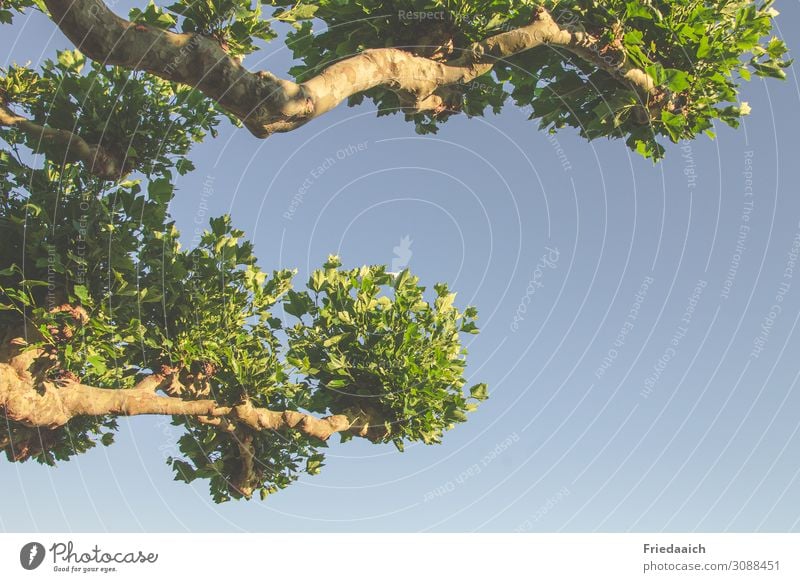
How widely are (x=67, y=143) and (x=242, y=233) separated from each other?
333cm

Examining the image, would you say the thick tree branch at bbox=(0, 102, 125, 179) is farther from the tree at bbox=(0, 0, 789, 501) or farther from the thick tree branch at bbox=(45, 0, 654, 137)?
the thick tree branch at bbox=(45, 0, 654, 137)

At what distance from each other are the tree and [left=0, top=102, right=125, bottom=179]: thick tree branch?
41mm

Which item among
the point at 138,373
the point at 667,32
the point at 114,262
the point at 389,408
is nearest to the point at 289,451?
the point at 389,408

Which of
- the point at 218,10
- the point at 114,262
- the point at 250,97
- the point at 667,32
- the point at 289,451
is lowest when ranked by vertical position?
the point at 289,451

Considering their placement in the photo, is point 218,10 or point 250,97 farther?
point 218,10

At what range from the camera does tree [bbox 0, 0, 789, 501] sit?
870cm

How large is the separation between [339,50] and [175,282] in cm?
502

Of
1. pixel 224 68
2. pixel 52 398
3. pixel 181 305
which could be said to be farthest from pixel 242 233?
pixel 224 68

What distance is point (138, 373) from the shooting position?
11.9 metres

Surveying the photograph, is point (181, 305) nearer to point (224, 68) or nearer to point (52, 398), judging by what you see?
point (52, 398)

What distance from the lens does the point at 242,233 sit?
1176 cm

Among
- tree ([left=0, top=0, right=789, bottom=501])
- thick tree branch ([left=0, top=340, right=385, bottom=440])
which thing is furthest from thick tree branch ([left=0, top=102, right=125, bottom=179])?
thick tree branch ([left=0, top=340, right=385, bottom=440])

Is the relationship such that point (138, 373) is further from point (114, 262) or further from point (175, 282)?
point (114, 262)

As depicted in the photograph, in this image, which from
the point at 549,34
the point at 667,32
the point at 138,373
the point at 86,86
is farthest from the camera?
the point at 138,373
